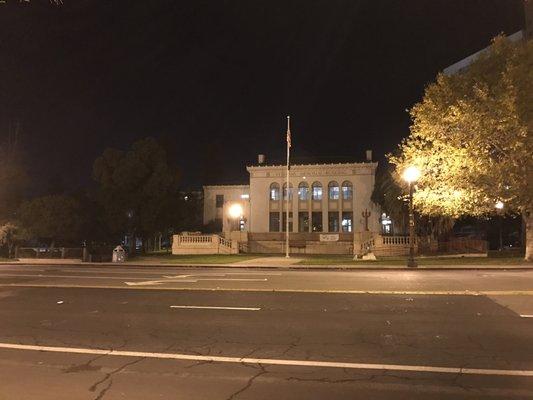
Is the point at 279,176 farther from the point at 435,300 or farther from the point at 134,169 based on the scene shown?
the point at 435,300

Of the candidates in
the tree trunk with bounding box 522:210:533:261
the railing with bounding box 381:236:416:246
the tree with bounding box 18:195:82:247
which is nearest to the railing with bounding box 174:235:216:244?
the tree with bounding box 18:195:82:247

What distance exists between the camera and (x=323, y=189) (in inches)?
2739

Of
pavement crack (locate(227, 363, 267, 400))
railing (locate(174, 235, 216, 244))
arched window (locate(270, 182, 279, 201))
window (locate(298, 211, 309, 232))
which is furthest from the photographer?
arched window (locate(270, 182, 279, 201))

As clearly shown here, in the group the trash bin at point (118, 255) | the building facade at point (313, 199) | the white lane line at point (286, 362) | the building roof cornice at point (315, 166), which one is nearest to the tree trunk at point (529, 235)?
the white lane line at point (286, 362)

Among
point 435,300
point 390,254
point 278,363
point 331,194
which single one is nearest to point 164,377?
point 278,363

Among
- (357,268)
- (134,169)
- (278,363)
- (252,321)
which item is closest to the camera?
(278,363)

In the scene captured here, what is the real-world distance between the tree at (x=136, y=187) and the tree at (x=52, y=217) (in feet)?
11.5

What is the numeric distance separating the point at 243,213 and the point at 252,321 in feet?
207

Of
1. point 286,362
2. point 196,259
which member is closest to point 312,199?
point 196,259

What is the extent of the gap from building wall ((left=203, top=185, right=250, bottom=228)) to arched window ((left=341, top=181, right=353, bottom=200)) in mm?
13985

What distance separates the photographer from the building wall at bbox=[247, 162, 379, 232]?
68188mm

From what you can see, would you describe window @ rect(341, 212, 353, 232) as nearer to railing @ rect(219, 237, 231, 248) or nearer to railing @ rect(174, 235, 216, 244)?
railing @ rect(219, 237, 231, 248)

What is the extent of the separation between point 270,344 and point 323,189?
202 ft

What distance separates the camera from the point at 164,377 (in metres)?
6.74
